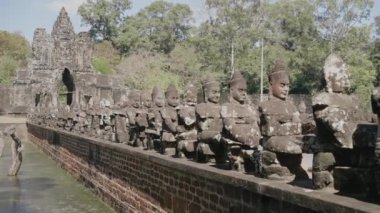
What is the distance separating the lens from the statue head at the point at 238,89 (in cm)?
677

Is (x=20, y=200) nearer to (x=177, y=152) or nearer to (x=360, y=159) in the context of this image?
(x=177, y=152)

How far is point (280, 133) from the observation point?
538 centimetres

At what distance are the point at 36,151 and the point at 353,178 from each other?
23.0 metres

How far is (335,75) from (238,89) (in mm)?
2233

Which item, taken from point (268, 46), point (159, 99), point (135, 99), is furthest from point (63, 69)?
point (159, 99)

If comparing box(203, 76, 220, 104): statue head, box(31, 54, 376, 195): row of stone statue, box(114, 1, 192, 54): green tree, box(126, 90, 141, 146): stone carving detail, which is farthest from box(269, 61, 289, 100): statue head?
box(114, 1, 192, 54): green tree

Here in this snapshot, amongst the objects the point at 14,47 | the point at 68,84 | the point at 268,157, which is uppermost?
the point at 14,47

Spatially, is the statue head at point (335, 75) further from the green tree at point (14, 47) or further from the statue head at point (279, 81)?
the green tree at point (14, 47)

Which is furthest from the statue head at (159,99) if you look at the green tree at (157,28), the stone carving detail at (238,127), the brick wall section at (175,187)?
the green tree at (157,28)

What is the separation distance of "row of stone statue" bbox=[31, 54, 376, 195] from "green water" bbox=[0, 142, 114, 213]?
2.10 m

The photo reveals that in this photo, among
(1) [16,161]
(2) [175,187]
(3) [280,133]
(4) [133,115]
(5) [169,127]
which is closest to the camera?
(3) [280,133]

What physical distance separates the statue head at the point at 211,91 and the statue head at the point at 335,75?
2.89 metres

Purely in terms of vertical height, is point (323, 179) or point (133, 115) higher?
point (133, 115)

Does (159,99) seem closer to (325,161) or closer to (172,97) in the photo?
(172,97)
